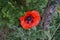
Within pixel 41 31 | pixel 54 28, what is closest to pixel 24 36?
pixel 41 31

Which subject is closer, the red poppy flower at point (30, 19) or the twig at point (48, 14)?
the twig at point (48, 14)

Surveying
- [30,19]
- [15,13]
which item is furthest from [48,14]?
[15,13]

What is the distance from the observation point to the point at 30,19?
6.95ft

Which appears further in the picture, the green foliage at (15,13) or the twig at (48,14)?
the green foliage at (15,13)

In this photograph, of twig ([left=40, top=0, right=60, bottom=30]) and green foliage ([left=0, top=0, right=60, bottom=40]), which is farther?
green foliage ([left=0, top=0, right=60, bottom=40])

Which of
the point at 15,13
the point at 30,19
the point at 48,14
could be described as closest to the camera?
the point at 48,14

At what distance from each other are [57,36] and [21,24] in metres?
0.39

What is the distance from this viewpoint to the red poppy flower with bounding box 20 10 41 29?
2053mm

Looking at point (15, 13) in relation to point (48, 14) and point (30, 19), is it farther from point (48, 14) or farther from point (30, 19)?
point (48, 14)

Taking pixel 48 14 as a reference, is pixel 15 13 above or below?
below

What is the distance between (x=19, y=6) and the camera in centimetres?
232

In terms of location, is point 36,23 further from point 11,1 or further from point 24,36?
point 11,1

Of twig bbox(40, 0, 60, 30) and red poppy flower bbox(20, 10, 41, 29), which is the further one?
red poppy flower bbox(20, 10, 41, 29)

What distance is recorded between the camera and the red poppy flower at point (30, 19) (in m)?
2.05
